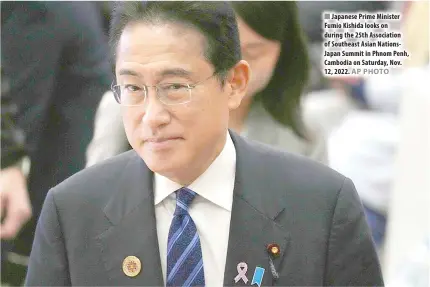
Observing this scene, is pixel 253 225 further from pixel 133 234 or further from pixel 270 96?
pixel 270 96

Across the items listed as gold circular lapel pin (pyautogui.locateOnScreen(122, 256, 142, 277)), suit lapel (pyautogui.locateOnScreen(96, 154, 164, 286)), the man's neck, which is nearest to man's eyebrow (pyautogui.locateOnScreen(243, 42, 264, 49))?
the man's neck

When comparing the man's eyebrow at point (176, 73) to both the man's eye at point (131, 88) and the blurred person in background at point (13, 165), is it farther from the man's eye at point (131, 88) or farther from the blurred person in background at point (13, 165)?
the blurred person in background at point (13, 165)

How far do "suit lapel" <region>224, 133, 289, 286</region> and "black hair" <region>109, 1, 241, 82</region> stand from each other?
0.22 m

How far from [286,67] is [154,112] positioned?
461mm

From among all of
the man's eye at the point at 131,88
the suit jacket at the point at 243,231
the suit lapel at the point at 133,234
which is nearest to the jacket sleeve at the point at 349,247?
the suit jacket at the point at 243,231

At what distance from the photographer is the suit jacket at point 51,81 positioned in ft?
4.97

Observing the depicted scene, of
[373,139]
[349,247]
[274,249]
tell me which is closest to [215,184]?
[274,249]

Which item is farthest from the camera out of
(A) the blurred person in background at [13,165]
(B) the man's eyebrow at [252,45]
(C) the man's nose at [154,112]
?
(A) the blurred person in background at [13,165]

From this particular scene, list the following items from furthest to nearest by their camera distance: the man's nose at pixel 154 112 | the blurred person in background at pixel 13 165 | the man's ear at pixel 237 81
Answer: the blurred person in background at pixel 13 165 < the man's ear at pixel 237 81 < the man's nose at pixel 154 112

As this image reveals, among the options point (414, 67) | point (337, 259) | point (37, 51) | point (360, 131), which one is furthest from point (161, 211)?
point (360, 131)

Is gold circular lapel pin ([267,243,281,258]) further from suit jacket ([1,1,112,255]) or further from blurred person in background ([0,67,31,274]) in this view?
blurred person in background ([0,67,31,274])

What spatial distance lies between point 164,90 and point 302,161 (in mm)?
349

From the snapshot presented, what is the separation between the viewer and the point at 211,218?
4.27ft

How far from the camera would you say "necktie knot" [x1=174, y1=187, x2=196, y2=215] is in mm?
1285
